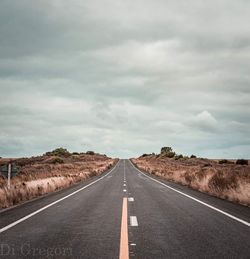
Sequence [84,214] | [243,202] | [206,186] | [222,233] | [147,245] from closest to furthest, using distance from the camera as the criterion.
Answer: [147,245], [222,233], [84,214], [243,202], [206,186]

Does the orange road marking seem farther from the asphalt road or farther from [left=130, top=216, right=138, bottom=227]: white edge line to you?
[left=130, top=216, right=138, bottom=227]: white edge line

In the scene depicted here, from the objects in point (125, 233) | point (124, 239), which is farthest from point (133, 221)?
point (124, 239)

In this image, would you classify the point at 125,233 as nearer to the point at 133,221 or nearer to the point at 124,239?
the point at 124,239

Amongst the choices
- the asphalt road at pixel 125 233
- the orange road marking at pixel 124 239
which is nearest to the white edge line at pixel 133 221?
the asphalt road at pixel 125 233

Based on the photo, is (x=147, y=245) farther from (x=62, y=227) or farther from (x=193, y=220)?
(x=193, y=220)

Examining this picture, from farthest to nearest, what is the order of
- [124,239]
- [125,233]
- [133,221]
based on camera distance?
[133,221] → [125,233] → [124,239]

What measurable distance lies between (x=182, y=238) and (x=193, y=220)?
10.0ft

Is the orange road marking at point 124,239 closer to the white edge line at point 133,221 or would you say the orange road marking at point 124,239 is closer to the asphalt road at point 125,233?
the asphalt road at point 125,233

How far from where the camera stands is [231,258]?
22.4ft

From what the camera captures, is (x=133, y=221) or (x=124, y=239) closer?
(x=124, y=239)

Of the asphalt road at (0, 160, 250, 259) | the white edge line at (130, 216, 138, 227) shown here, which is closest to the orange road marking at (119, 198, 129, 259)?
the asphalt road at (0, 160, 250, 259)

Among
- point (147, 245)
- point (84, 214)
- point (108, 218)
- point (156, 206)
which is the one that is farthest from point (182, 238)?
point (156, 206)

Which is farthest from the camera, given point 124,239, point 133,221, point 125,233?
point 133,221

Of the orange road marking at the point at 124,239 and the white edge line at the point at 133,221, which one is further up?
the orange road marking at the point at 124,239
